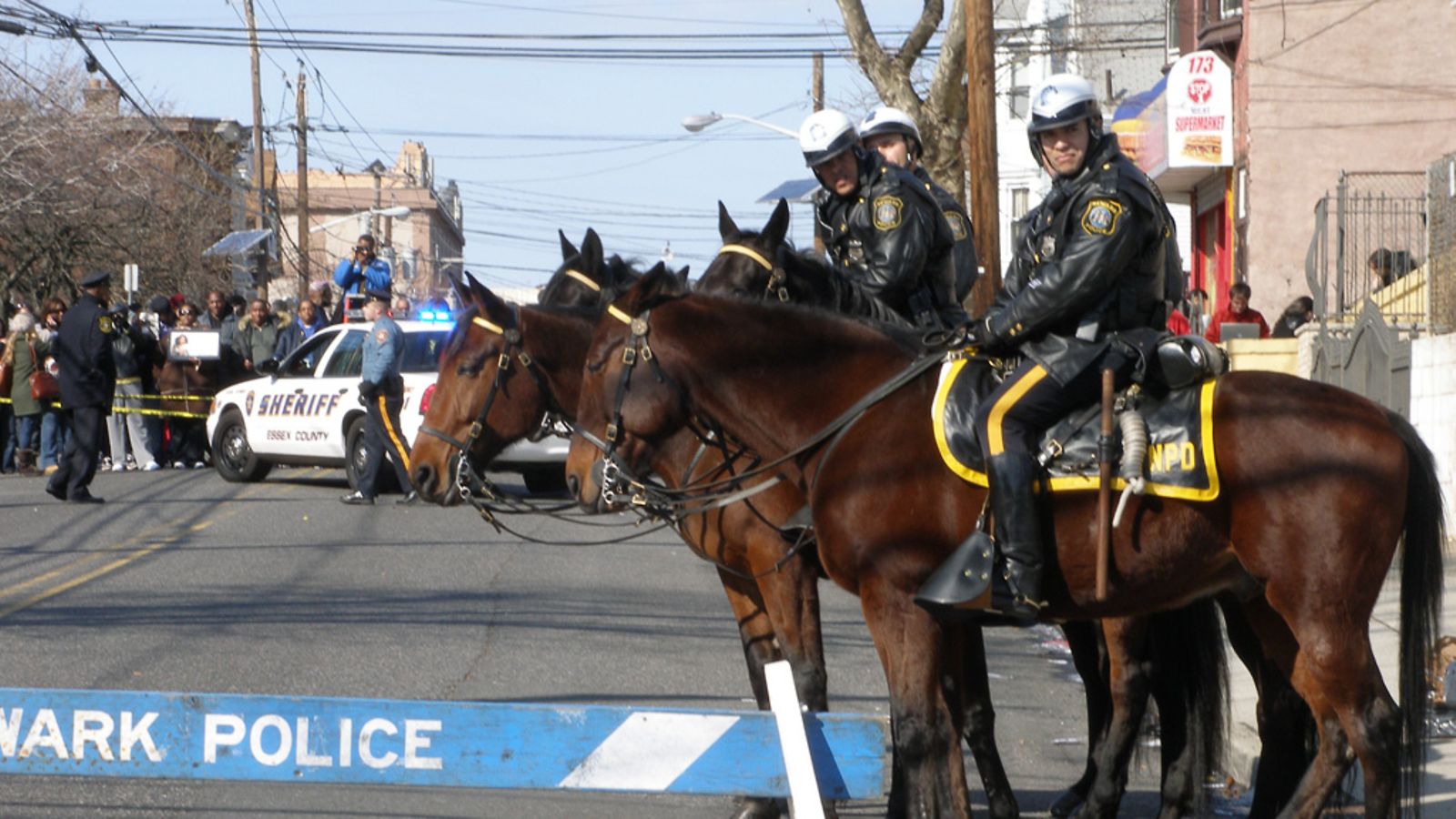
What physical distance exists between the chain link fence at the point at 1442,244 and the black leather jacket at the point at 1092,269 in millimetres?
11806

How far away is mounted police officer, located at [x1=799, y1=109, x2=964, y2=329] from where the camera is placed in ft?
24.0

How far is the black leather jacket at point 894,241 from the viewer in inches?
→ 288

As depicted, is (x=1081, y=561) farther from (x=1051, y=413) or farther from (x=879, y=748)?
(x=879, y=748)

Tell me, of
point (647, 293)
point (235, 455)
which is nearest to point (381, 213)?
point (235, 455)

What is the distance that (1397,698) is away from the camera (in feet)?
26.5

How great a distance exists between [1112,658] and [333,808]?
308 cm

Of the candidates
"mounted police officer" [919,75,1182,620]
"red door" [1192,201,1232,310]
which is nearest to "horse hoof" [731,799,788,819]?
"mounted police officer" [919,75,1182,620]

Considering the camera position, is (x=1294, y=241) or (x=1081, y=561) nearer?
(x=1081, y=561)

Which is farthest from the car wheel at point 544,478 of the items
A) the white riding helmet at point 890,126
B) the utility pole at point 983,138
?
the white riding helmet at point 890,126

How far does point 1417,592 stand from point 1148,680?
1276 mm

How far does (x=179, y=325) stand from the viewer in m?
A: 25.6

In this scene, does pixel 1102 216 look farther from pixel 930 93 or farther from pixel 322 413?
pixel 930 93

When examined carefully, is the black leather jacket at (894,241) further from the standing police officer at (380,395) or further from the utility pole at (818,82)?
the utility pole at (818,82)

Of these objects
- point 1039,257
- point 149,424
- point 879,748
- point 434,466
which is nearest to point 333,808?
point 434,466
